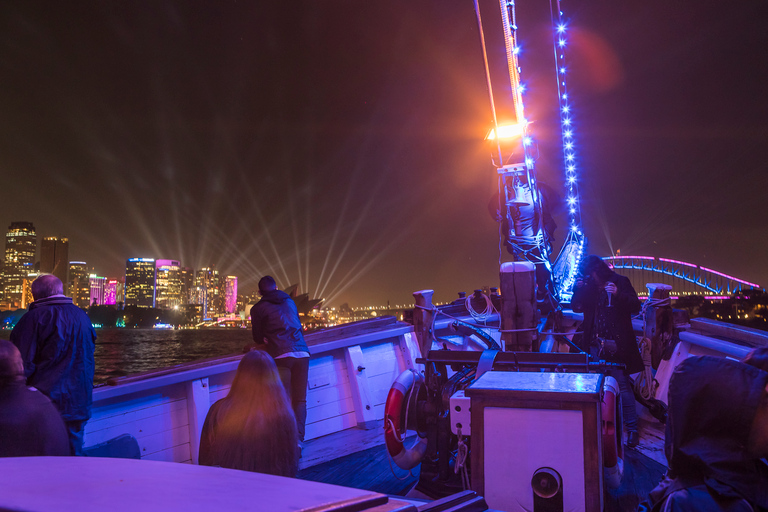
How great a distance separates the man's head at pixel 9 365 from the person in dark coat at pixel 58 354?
30.5 inches

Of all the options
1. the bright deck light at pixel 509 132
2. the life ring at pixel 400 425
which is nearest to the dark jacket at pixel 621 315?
the life ring at pixel 400 425

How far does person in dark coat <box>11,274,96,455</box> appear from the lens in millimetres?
3518

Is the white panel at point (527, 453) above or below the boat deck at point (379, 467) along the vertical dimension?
above

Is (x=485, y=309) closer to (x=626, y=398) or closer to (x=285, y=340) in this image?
(x=626, y=398)

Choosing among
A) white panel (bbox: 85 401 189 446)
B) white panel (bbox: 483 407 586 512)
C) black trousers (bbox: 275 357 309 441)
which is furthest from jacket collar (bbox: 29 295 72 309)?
white panel (bbox: 483 407 586 512)

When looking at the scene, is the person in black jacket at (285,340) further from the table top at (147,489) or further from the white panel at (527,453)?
the table top at (147,489)

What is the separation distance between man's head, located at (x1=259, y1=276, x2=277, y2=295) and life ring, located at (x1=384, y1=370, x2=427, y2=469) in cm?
191

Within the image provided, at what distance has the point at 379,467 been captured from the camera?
4.58 meters

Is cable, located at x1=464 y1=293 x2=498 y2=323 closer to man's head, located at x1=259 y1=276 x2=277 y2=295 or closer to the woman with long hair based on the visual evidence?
man's head, located at x1=259 y1=276 x2=277 y2=295

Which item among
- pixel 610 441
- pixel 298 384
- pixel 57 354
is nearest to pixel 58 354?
pixel 57 354

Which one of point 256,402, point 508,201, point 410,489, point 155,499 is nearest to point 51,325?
point 256,402

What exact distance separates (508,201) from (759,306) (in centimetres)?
9897

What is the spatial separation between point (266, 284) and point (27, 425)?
2624mm

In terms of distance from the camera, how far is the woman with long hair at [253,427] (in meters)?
2.71
